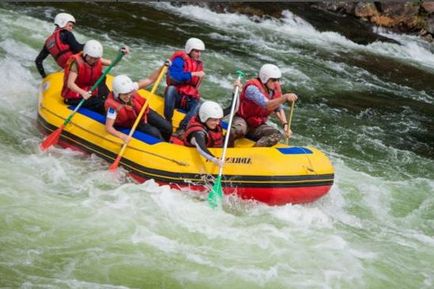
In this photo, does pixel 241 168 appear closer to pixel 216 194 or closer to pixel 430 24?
pixel 216 194

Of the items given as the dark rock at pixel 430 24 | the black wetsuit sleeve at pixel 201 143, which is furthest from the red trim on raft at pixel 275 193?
the dark rock at pixel 430 24

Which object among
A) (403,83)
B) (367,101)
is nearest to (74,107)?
(367,101)

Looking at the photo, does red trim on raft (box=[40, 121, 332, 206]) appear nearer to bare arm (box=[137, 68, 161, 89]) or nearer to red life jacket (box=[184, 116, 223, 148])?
red life jacket (box=[184, 116, 223, 148])

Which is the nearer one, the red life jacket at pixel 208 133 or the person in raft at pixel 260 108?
the red life jacket at pixel 208 133

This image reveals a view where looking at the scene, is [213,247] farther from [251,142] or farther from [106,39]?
[106,39]

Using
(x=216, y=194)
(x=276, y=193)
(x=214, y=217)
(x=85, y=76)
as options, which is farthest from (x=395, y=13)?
(x=214, y=217)

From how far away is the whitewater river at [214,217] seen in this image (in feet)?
17.2

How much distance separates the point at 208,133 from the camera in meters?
6.86

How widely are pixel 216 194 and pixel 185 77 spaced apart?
216cm

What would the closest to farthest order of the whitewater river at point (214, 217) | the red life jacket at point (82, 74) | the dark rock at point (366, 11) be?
the whitewater river at point (214, 217) < the red life jacket at point (82, 74) < the dark rock at point (366, 11)

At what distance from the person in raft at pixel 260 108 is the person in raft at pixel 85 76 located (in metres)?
1.76

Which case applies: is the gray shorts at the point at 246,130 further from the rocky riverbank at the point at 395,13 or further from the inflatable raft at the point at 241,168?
the rocky riverbank at the point at 395,13

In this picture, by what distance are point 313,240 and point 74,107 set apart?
11.9ft

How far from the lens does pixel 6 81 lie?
9.82 meters
